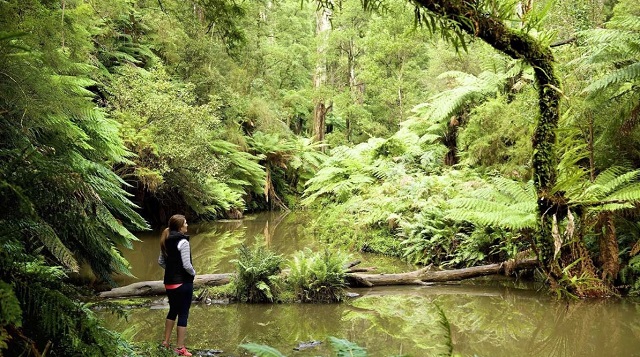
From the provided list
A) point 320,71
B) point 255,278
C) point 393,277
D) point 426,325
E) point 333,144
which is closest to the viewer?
point 426,325

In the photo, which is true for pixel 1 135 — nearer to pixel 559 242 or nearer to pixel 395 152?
pixel 559 242

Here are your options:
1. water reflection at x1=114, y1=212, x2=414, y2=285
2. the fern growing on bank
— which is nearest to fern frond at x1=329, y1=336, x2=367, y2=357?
the fern growing on bank

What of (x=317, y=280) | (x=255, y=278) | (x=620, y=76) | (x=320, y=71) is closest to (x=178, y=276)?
(x=255, y=278)

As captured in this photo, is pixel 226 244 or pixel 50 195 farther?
pixel 226 244

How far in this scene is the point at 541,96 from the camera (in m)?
5.09

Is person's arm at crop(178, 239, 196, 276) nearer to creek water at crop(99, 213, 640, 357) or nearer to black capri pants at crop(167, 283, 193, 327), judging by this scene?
black capri pants at crop(167, 283, 193, 327)

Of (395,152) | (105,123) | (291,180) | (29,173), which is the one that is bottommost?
(291,180)

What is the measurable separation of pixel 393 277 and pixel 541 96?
12.8ft

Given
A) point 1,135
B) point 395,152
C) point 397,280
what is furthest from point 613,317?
point 395,152

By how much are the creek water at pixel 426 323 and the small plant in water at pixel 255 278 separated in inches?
8.9

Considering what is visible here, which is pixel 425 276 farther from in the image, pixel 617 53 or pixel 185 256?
pixel 185 256

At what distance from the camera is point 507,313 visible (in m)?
6.14

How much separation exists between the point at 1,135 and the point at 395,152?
11.7m

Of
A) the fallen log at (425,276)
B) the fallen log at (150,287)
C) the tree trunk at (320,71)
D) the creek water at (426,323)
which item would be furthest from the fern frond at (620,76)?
the tree trunk at (320,71)
